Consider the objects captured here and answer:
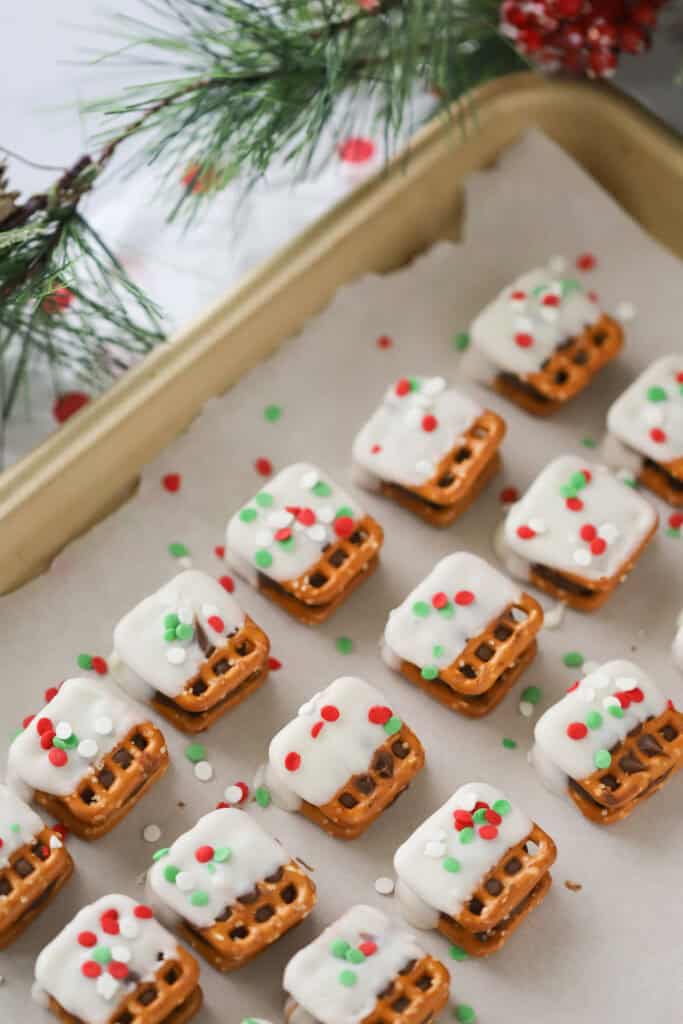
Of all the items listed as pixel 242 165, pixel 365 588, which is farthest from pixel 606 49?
pixel 365 588

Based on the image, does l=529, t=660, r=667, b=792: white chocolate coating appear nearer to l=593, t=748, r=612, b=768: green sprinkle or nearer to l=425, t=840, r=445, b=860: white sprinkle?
l=593, t=748, r=612, b=768: green sprinkle

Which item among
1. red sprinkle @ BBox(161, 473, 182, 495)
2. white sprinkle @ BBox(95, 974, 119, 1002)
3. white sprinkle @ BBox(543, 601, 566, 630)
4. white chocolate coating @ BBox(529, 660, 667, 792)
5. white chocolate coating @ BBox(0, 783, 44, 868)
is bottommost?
white chocolate coating @ BBox(529, 660, 667, 792)

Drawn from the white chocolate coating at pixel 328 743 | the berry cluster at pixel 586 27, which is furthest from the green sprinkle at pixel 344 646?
the berry cluster at pixel 586 27

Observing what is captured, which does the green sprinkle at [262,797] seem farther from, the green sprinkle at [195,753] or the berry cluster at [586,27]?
the berry cluster at [586,27]

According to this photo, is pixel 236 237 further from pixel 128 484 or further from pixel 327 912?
pixel 327 912

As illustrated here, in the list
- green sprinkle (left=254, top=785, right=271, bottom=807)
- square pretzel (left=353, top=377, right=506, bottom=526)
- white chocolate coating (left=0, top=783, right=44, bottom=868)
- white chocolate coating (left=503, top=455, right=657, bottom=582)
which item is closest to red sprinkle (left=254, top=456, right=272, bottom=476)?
square pretzel (left=353, top=377, right=506, bottom=526)

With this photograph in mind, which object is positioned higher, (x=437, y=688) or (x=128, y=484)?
(x=128, y=484)
